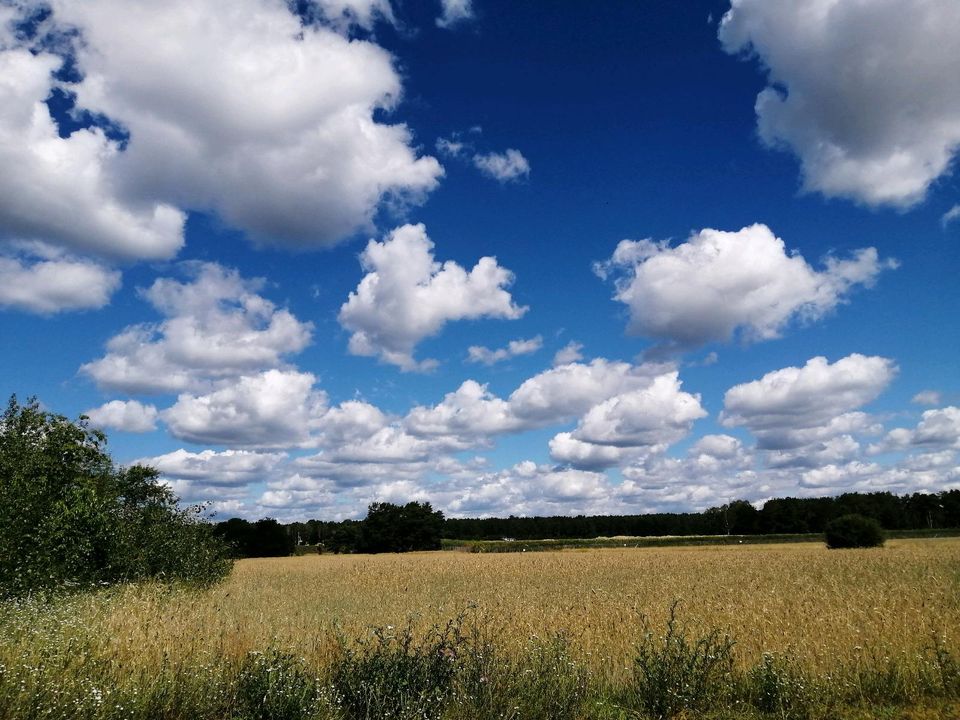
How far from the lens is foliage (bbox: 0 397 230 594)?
53.1ft

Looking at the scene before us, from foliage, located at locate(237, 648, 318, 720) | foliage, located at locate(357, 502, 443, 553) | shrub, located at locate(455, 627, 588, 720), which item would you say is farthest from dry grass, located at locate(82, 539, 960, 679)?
foliage, located at locate(357, 502, 443, 553)

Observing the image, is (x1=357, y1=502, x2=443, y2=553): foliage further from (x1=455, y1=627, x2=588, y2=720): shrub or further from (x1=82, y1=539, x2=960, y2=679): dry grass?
(x1=455, y1=627, x2=588, y2=720): shrub

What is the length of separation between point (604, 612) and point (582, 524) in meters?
181

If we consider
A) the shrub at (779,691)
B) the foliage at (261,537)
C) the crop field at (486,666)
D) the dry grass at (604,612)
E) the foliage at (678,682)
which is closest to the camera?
the crop field at (486,666)

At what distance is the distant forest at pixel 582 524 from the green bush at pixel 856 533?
14.8 metres

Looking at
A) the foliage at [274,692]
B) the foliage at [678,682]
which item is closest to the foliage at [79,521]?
the foliage at [274,692]

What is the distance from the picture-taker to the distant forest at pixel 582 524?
338ft

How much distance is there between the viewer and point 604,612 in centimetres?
1791

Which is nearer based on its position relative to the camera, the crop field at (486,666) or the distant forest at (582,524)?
the crop field at (486,666)

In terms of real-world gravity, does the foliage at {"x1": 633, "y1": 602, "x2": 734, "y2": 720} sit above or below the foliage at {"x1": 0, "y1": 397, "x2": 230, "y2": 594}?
below

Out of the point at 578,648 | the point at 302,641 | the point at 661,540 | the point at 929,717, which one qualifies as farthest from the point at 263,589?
the point at 661,540

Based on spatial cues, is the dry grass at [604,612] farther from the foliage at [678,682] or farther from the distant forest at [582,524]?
the distant forest at [582,524]

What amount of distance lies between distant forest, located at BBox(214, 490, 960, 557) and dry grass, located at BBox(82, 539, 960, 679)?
2834 cm

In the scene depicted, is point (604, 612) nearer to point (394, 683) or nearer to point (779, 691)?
point (779, 691)
